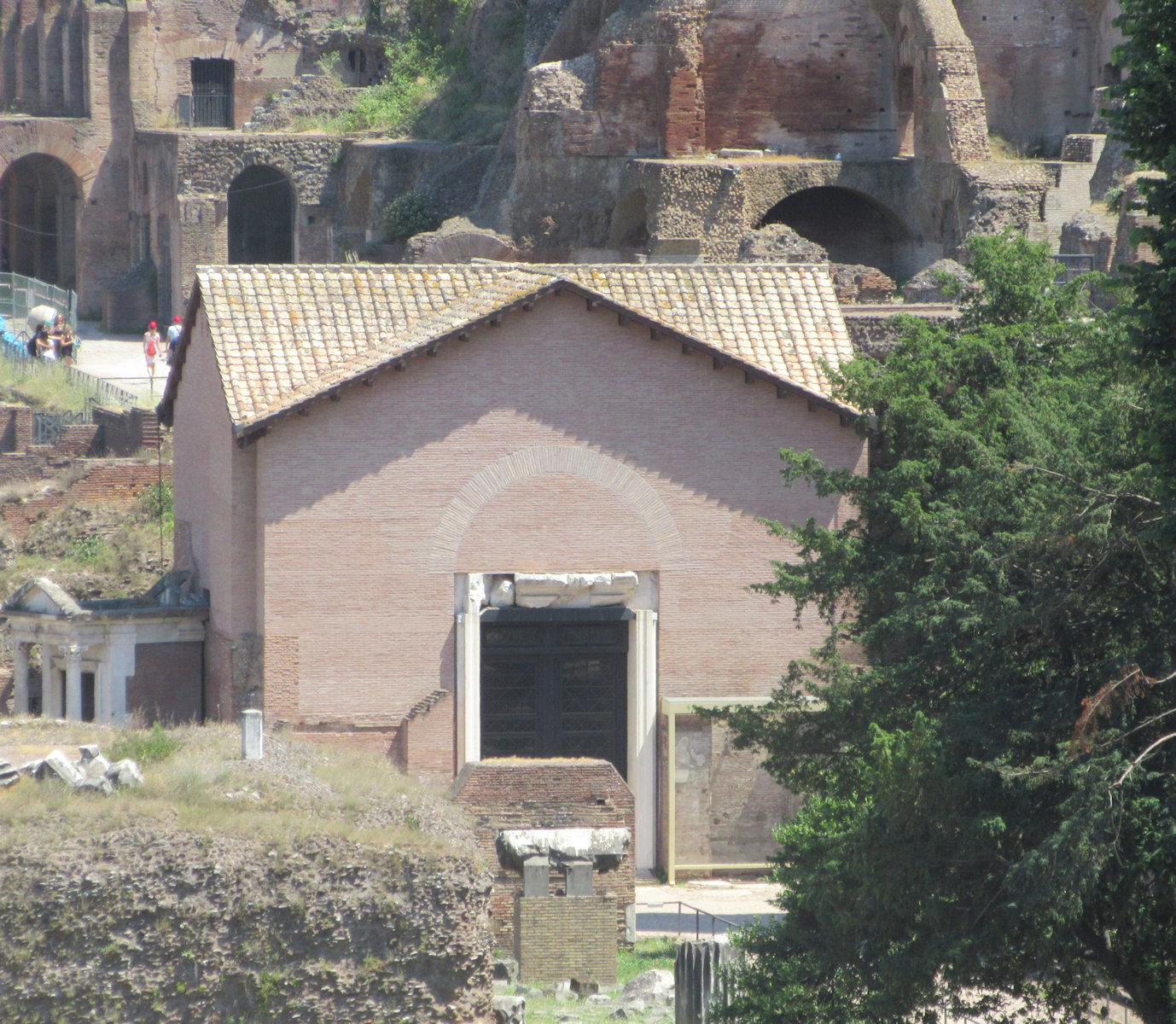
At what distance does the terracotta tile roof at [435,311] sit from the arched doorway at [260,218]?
25869 mm

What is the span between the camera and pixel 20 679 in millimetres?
25391

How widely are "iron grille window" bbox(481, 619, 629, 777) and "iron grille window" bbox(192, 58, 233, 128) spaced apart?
33.1 m

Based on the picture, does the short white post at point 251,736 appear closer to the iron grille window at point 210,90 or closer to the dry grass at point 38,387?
the dry grass at point 38,387

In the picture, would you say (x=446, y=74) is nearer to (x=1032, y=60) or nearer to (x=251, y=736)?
(x=1032, y=60)

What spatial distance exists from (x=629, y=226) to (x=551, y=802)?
19.6 m

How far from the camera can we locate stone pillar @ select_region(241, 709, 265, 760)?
1625 cm

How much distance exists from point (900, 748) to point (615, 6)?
89.5 ft

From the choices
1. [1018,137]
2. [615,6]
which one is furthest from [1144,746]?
[615,6]

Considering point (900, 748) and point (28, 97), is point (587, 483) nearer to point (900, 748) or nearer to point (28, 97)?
point (900, 748)

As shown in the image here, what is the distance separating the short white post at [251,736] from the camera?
16250 millimetres

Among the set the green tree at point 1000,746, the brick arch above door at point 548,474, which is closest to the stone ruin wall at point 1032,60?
the brick arch above door at point 548,474

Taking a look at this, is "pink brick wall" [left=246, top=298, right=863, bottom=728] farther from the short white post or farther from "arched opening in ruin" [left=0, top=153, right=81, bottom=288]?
"arched opening in ruin" [left=0, top=153, right=81, bottom=288]

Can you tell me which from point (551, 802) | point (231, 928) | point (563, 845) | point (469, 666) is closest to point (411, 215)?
point (469, 666)

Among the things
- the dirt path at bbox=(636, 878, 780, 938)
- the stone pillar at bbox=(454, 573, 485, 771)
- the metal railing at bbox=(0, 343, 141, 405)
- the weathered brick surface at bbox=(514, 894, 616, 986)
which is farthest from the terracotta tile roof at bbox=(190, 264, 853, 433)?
the metal railing at bbox=(0, 343, 141, 405)
